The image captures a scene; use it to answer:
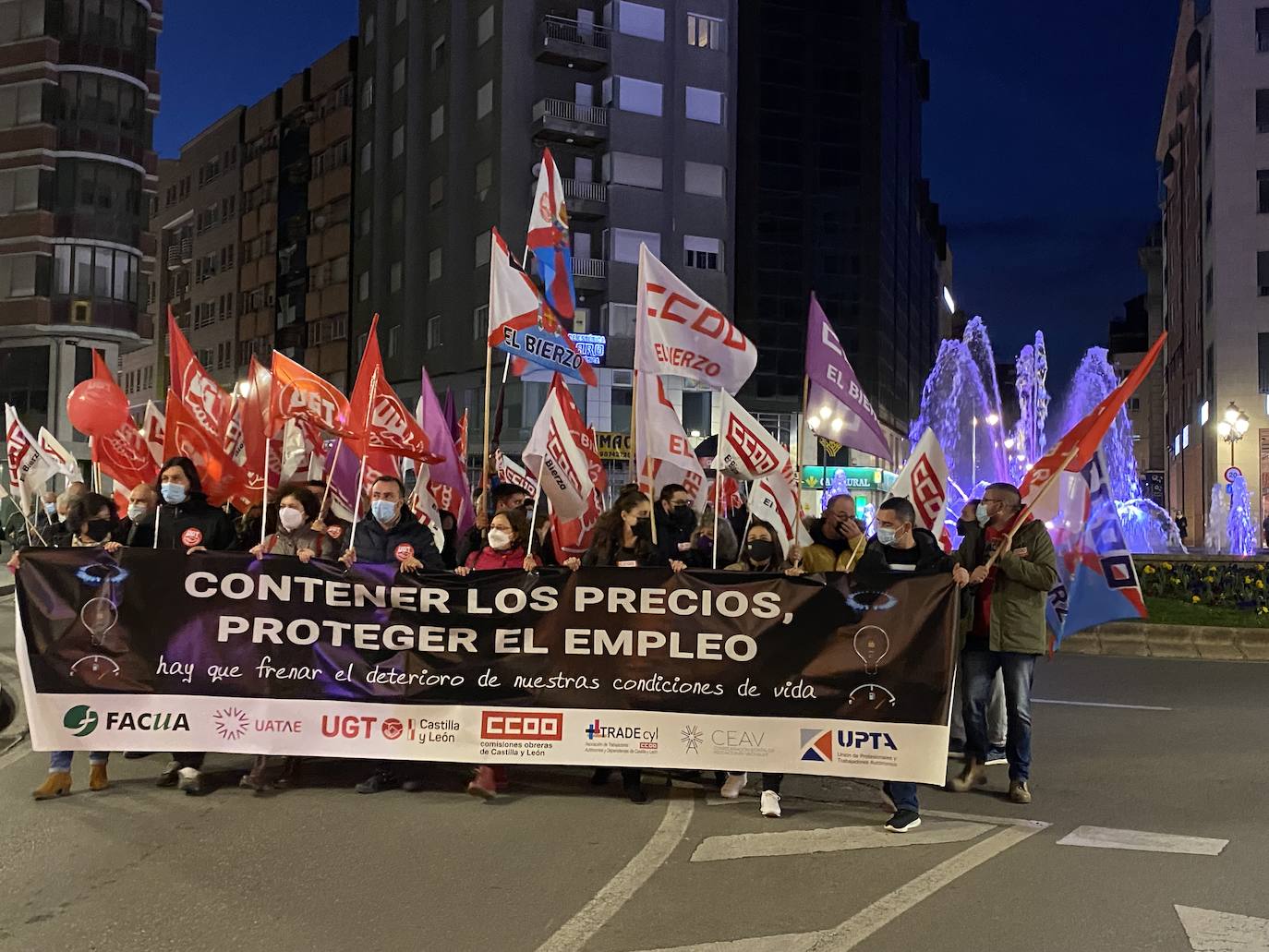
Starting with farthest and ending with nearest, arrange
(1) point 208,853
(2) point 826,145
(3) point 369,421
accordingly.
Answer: (2) point 826,145
(3) point 369,421
(1) point 208,853

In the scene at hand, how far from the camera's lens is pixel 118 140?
164 ft

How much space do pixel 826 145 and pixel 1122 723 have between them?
190ft

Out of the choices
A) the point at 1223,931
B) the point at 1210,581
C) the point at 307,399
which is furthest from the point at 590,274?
the point at 1223,931

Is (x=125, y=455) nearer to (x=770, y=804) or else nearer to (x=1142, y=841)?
(x=770, y=804)

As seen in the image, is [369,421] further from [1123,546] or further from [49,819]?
[1123,546]

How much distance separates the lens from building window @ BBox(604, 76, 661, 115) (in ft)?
162

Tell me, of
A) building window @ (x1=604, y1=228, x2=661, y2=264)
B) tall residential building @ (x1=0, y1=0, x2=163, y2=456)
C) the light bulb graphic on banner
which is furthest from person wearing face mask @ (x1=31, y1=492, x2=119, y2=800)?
tall residential building @ (x1=0, y1=0, x2=163, y2=456)

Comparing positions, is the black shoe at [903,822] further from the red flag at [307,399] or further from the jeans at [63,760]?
the red flag at [307,399]

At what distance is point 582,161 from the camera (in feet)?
163

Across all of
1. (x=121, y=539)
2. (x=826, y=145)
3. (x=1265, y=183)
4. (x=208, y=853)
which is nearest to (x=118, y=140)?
(x=826, y=145)

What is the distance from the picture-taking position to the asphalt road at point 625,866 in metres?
4.91

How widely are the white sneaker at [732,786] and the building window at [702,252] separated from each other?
43.6 meters

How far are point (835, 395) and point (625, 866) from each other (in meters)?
4.75

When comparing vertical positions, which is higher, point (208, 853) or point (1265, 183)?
point (1265, 183)
